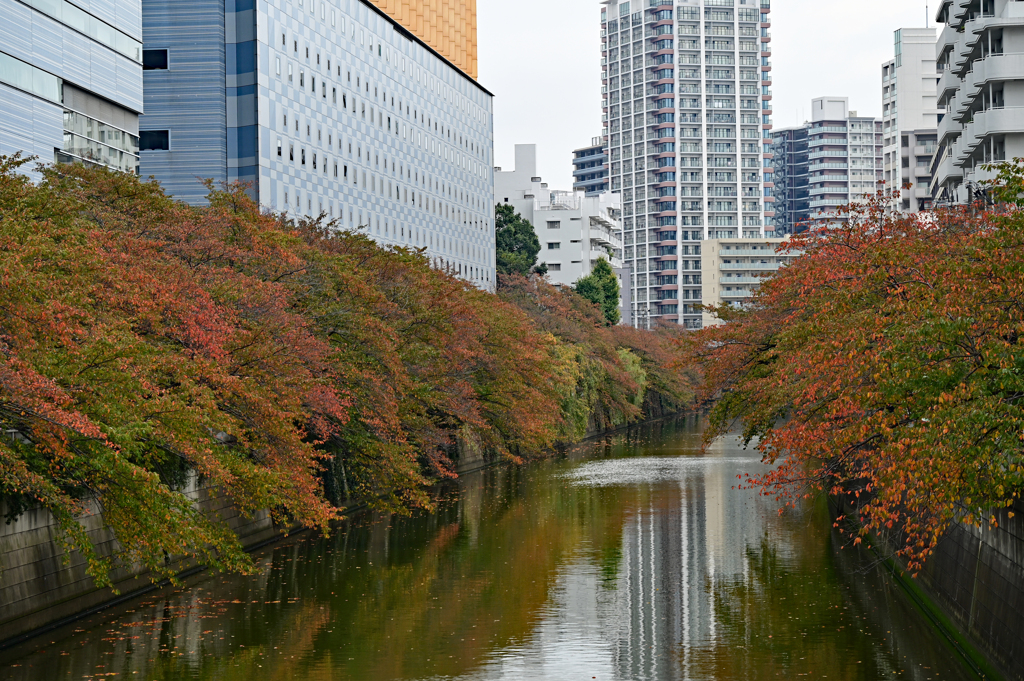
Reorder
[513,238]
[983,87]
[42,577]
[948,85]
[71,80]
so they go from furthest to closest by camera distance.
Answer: [513,238] < [948,85] < [983,87] < [71,80] < [42,577]

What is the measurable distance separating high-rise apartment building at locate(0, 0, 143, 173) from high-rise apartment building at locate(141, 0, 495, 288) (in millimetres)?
5325

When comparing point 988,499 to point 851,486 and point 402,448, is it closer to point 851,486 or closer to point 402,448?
point 851,486

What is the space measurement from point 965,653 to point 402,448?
21.5m

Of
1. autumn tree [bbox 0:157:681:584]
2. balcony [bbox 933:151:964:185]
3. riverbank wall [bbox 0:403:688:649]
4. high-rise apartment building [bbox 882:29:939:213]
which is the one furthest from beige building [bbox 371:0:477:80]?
riverbank wall [bbox 0:403:688:649]

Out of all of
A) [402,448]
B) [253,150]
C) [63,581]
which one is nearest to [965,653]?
[63,581]

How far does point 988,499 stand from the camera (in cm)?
1552

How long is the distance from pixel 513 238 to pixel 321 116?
47644mm

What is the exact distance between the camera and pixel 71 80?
53781 mm

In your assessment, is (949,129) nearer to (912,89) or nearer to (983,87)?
(983,87)

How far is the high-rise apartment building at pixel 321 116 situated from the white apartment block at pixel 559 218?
33111mm

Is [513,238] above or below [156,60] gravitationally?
below

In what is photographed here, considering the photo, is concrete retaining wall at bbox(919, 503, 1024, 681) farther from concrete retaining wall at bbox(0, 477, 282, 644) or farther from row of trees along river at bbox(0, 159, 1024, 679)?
concrete retaining wall at bbox(0, 477, 282, 644)

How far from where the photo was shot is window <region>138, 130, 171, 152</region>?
77562 millimetres

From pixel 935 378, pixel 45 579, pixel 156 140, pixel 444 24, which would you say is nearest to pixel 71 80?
pixel 156 140
